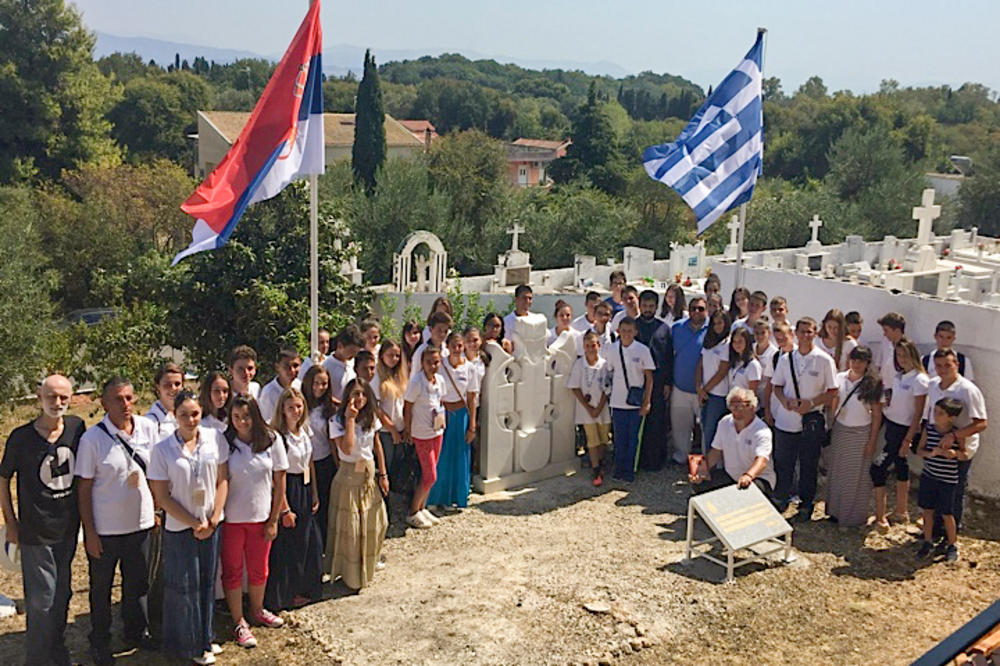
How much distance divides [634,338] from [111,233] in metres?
23.9

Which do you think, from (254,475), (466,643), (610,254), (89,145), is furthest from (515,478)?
(89,145)

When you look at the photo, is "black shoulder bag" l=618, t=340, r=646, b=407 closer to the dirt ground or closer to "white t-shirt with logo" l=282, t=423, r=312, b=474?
the dirt ground

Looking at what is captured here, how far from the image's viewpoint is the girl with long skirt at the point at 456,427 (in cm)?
830

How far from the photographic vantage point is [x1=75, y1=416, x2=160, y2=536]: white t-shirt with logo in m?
5.65

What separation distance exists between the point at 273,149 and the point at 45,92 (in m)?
34.8

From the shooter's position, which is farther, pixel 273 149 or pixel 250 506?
pixel 273 149

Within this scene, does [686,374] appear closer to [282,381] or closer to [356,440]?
[356,440]

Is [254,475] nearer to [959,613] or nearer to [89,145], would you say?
[959,613]

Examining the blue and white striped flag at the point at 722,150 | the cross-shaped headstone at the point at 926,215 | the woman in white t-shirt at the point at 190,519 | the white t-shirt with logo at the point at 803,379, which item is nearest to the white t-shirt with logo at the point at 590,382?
the white t-shirt with logo at the point at 803,379

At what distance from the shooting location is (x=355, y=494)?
22.4 ft

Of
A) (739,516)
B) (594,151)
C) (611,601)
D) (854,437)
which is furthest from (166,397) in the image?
(594,151)

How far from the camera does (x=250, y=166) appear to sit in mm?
7445

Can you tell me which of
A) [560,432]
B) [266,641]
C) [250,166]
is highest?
[250,166]

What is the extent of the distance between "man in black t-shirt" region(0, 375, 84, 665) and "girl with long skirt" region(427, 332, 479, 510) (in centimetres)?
330
